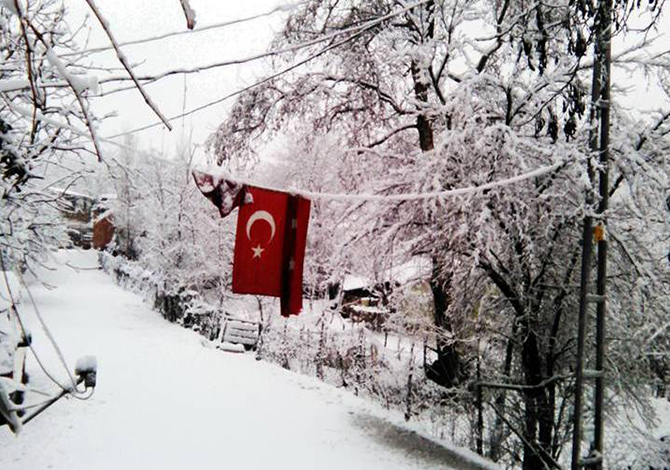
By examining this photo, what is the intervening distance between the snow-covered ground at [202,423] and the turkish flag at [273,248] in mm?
1800

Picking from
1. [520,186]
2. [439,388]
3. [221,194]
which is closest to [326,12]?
[520,186]

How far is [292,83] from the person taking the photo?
906cm

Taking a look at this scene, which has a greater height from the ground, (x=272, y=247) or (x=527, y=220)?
(x=527, y=220)

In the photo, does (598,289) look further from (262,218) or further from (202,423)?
(202,423)

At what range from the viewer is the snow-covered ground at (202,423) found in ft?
18.6

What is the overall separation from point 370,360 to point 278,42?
7385mm

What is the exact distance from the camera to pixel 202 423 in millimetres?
6938

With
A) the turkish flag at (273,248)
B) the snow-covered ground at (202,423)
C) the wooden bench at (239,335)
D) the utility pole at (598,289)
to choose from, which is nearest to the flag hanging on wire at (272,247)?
the turkish flag at (273,248)

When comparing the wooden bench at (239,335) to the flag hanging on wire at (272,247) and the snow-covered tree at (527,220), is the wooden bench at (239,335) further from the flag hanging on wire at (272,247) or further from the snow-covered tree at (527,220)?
the flag hanging on wire at (272,247)

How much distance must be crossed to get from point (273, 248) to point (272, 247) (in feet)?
0.04

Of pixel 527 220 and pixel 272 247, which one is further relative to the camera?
pixel 527 220

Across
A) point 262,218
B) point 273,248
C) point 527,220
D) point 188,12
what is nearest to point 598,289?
point 527,220

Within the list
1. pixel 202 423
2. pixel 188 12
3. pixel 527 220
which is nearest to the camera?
pixel 188 12

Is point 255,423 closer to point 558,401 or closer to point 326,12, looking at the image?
point 558,401
